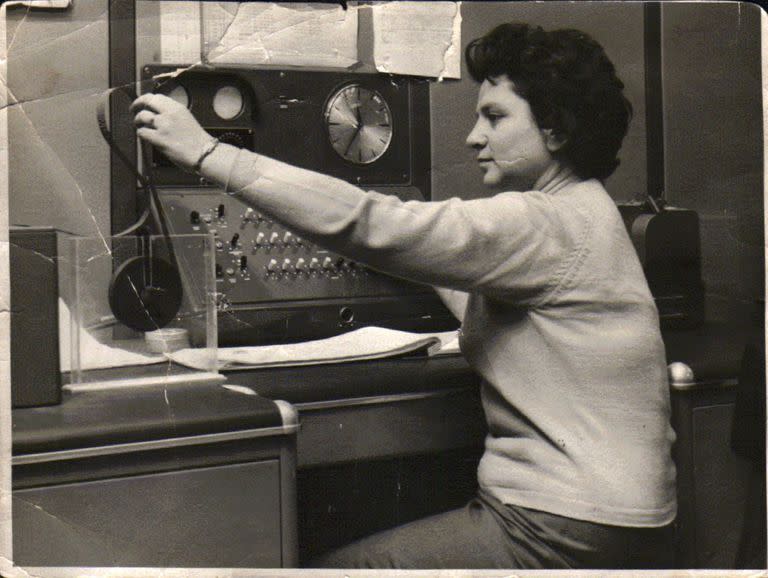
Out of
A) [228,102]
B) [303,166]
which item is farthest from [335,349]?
[228,102]

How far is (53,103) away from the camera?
113 cm

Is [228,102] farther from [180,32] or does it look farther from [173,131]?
[173,131]

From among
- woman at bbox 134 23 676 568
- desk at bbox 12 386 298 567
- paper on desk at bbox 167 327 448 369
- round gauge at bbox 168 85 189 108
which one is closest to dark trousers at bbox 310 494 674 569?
woman at bbox 134 23 676 568

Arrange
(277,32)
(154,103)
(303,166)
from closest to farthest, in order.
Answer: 1. (154,103)
2. (277,32)
3. (303,166)

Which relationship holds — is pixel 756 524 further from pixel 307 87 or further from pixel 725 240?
pixel 307 87

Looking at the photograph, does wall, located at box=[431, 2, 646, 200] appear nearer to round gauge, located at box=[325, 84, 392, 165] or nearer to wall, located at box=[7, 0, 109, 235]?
round gauge, located at box=[325, 84, 392, 165]

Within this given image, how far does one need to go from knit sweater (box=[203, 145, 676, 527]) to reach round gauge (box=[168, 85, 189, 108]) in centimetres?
24

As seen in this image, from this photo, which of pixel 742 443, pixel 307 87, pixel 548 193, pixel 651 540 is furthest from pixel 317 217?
pixel 742 443

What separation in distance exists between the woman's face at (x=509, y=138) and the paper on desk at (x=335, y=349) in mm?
271

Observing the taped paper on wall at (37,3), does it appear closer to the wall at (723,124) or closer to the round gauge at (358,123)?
the round gauge at (358,123)

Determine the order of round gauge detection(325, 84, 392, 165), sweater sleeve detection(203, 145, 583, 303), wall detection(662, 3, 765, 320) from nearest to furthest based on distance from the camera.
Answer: sweater sleeve detection(203, 145, 583, 303) < wall detection(662, 3, 765, 320) < round gauge detection(325, 84, 392, 165)

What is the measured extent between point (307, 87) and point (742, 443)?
78cm

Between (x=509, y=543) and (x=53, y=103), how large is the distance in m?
0.77

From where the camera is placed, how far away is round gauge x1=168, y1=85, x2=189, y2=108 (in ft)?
3.97
